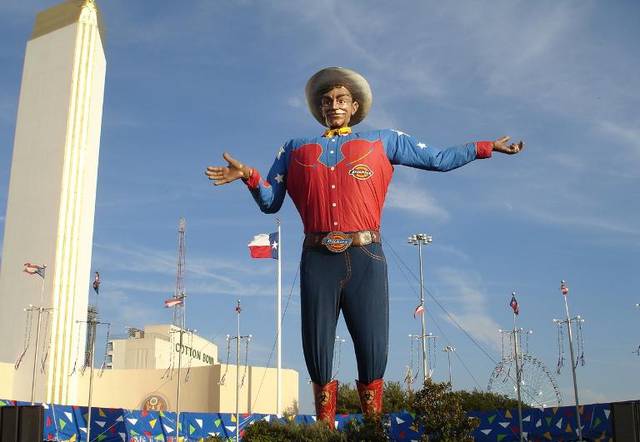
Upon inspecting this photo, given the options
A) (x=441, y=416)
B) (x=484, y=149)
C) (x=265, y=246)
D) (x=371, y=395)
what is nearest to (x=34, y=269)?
(x=265, y=246)

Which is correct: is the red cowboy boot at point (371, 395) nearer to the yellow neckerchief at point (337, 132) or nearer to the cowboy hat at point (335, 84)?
the yellow neckerchief at point (337, 132)

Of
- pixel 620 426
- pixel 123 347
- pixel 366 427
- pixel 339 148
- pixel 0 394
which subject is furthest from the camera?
pixel 123 347

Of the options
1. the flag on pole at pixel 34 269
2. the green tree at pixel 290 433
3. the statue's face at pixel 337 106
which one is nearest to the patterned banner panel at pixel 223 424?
the green tree at pixel 290 433

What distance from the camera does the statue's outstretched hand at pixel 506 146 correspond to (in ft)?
42.8

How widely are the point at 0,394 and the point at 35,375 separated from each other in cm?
167

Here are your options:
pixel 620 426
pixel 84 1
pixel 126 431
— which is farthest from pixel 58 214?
pixel 620 426

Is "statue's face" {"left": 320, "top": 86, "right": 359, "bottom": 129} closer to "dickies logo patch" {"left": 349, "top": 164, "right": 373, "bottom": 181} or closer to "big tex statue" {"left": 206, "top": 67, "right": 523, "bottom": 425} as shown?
"big tex statue" {"left": 206, "top": 67, "right": 523, "bottom": 425}

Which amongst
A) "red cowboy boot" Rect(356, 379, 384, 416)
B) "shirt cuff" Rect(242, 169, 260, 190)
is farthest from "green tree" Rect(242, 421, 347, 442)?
"shirt cuff" Rect(242, 169, 260, 190)

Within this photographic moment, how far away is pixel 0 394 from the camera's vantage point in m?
35.2

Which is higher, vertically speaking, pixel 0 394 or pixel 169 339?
pixel 169 339

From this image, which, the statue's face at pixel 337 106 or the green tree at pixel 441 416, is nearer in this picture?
A: the green tree at pixel 441 416

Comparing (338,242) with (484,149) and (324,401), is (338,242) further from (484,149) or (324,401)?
(484,149)

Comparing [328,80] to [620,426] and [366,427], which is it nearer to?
[366,427]

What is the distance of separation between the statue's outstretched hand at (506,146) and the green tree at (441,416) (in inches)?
155
